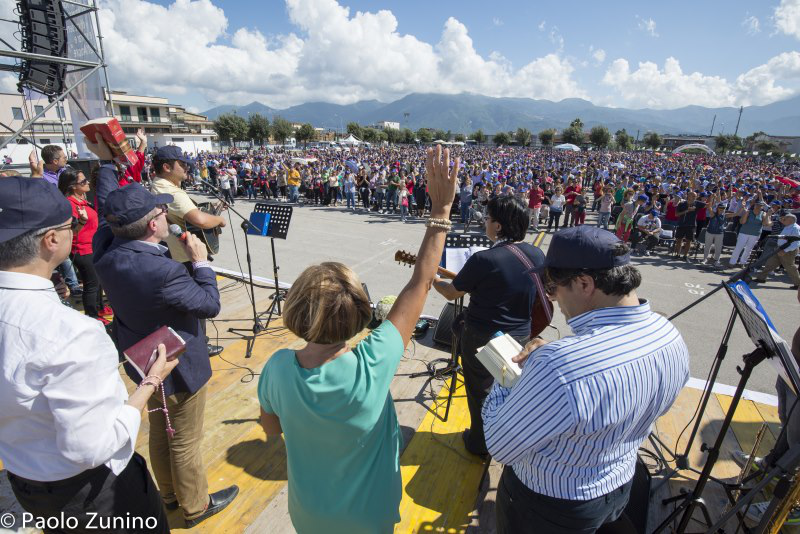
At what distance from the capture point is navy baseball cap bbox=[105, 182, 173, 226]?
2104 mm

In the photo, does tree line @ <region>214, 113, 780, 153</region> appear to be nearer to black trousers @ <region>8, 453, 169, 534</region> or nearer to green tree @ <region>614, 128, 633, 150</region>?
green tree @ <region>614, 128, 633, 150</region>

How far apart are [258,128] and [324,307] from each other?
79.1 metres

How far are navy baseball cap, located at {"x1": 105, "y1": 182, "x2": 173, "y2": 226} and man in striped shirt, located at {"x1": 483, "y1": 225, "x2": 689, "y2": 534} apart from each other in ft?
7.09

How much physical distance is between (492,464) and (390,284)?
4924mm

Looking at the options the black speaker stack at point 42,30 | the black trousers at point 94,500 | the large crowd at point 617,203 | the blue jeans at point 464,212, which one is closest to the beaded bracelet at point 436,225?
the black trousers at point 94,500

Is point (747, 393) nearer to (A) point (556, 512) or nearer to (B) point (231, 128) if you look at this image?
(A) point (556, 512)

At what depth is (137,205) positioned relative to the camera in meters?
2.15

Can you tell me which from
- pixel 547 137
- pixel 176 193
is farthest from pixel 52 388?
pixel 547 137

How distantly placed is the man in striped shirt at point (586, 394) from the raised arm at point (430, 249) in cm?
49

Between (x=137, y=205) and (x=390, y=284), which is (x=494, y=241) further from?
(x=390, y=284)

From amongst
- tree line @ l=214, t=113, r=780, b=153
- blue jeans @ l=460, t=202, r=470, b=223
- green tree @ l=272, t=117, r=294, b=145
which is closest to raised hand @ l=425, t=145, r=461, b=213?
blue jeans @ l=460, t=202, r=470, b=223

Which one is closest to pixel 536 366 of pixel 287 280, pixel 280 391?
pixel 280 391

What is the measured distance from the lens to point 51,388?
1262mm

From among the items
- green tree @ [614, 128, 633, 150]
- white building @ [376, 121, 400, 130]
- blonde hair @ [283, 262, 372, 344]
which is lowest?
blonde hair @ [283, 262, 372, 344]
